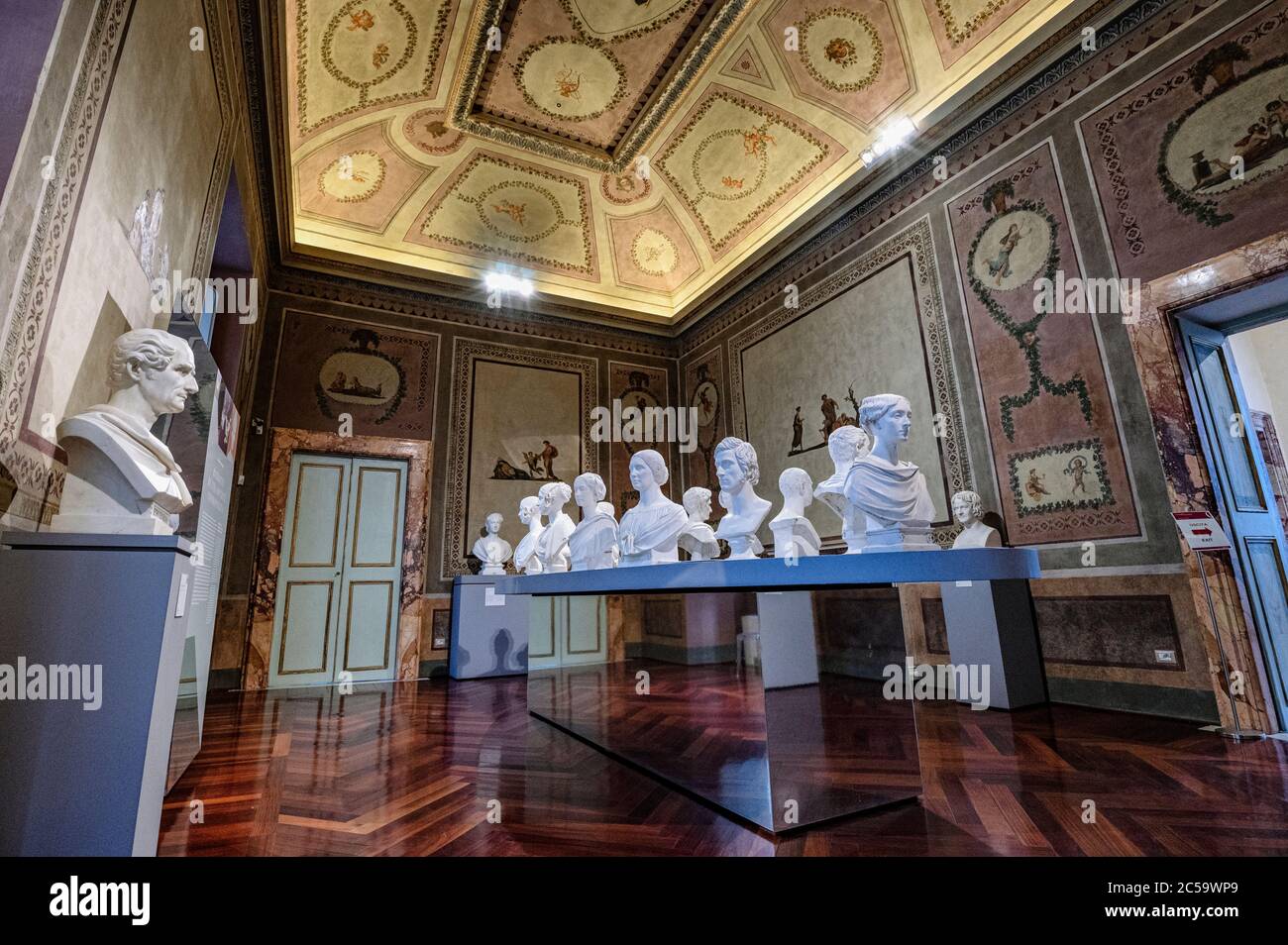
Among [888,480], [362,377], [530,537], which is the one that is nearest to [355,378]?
[362,377]

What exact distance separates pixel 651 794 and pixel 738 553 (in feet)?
4.16

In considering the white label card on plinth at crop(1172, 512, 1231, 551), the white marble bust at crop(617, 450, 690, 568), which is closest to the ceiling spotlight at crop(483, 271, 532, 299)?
the white marble bust at crop(617, 450, 690, 568)

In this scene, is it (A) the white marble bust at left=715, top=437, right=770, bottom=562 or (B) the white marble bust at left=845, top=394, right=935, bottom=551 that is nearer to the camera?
(B) the white marble bust at left=845, top=394, right=935, bottom=551

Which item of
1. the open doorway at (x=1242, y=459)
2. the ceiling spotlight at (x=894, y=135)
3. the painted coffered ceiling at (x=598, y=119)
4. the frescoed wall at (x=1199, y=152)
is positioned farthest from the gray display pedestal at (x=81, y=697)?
the ceiling spotlight at (x=894, y=135)

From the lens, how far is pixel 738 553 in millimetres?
3361

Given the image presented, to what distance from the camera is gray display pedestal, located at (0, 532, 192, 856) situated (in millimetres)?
1604

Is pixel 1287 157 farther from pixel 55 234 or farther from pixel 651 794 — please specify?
pixel 55 234

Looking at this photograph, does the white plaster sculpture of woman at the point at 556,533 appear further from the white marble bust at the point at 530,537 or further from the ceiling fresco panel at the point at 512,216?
the ceiling fresco panel at the point at 512,216

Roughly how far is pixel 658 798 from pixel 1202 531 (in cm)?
360

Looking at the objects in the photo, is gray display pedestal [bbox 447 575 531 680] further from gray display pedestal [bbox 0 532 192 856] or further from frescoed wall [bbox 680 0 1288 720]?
gray display pedestal [bbox 0 532 192 856]

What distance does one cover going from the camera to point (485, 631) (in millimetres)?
6773

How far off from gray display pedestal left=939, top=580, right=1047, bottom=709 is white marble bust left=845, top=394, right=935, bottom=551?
2.05 m

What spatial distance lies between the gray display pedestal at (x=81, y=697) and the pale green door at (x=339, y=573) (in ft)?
18.1
